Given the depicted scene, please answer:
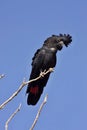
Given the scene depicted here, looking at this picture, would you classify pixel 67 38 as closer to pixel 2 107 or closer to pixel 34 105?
pixel 34 105

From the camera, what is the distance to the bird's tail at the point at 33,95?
8481 millimetres

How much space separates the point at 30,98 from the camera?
8.55 meters

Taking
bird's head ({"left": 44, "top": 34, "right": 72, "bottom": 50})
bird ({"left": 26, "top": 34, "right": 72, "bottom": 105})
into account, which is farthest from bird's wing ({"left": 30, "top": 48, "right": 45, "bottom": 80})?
bird's head ({"left": 44, "top": 34, "right": 72, "bottom": 50})

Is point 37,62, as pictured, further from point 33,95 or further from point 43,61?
point 33,95

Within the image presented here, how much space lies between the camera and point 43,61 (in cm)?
920

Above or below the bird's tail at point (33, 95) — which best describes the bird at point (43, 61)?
above

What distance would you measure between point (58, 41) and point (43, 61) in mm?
850

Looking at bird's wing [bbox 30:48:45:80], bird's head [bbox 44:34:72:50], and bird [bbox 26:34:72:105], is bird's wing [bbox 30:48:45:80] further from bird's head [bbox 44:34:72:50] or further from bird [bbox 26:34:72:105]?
bird's head [bbox 44:34:72:50]

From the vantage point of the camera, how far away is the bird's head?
9.64 m

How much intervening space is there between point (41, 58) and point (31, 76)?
0.51 meters

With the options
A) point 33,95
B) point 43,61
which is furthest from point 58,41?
point 33,95

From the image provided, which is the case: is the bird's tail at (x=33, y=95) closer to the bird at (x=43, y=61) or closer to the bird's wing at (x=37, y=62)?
the bird at (x=43, y=61)

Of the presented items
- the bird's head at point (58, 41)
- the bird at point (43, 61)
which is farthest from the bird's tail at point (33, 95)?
the bird's head at point (58, 41)

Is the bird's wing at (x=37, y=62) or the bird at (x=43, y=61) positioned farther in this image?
the bird's wing at (x=37, y=62)
